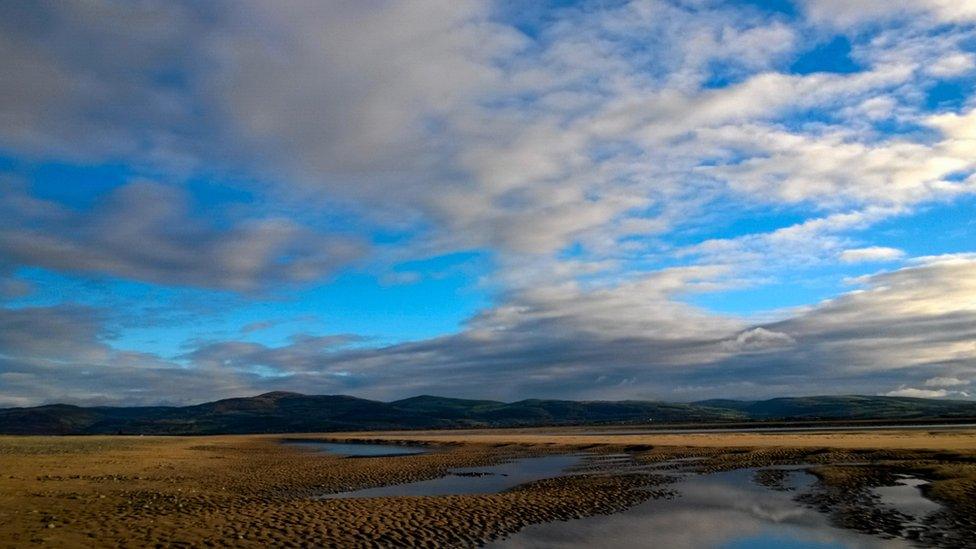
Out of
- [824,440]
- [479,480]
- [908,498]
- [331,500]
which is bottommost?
[824,440]

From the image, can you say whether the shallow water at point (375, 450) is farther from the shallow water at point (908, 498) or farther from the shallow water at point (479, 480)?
the shallow water at point (908, 498)

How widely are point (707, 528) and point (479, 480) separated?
18963 millimetres

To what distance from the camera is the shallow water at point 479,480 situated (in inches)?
1236

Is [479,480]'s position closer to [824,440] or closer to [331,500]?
[331,500]

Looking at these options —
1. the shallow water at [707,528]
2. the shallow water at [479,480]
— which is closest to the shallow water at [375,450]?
the shallow water at [479,480]

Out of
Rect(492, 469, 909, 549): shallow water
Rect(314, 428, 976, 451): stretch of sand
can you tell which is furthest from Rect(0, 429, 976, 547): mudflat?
Rect(314, 428, 976, 451): stretch of sand

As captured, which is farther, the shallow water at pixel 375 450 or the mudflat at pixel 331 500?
the shallow water at pixel 375 450

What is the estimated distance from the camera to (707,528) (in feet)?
70.0

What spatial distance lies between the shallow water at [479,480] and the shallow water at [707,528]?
33.7 ft

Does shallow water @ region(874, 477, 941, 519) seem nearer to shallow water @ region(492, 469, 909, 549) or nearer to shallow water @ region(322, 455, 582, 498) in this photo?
shallow water @ region(492, 469, 909, 549)

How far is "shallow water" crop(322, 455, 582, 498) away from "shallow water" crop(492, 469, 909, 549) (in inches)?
404

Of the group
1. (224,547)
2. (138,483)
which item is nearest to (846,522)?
(224,547)

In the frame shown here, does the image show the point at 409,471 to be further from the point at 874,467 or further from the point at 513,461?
the point at 874,467

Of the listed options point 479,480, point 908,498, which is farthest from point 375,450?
point 908,498
